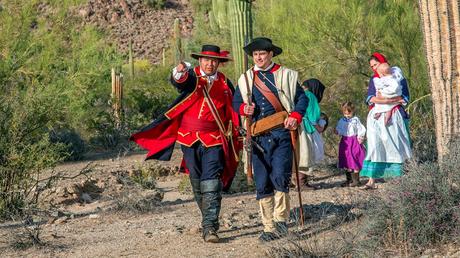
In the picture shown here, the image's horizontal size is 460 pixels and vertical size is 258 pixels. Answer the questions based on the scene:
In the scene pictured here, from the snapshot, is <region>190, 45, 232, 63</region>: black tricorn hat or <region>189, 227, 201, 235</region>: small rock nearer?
<region>190, 45, 232, 63</region>: black tricorn hat

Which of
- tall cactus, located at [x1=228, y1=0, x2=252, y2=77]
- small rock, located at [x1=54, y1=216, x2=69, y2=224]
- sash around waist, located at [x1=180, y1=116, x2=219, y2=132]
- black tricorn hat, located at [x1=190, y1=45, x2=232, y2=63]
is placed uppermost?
tall cactus, located at [x1=228, y1=0, x2=252, y2=77]

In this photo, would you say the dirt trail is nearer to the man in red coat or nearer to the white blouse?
the man in red coat

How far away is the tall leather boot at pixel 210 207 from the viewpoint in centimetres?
809

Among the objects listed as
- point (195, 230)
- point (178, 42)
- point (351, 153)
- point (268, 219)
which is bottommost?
point (195, 230)

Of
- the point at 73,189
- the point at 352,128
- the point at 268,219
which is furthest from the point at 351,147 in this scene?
the point at 268,219

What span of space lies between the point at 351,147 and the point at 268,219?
4140 millimetres

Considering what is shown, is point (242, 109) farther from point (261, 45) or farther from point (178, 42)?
point (178, 42)

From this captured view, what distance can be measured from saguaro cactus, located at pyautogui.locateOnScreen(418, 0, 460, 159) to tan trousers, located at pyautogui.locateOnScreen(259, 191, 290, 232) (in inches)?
57.7

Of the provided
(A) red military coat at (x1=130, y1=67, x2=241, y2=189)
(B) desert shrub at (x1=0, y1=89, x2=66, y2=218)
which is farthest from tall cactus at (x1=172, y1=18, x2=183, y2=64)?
(B) desert shrub at (x1=0, y1=89, x2=66, y2=218)

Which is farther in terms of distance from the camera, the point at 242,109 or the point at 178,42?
the point at 178,42

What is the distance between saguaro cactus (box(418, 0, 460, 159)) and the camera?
8.19 m

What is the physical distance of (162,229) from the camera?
348 inches

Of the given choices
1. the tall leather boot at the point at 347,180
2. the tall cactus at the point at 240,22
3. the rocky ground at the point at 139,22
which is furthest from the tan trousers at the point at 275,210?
the rocky ground at the point at 139,22

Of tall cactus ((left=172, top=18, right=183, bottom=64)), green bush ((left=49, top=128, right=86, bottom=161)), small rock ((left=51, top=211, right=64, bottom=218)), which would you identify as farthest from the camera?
green bush ((left=49, top=128, right=86, bottom=161))
